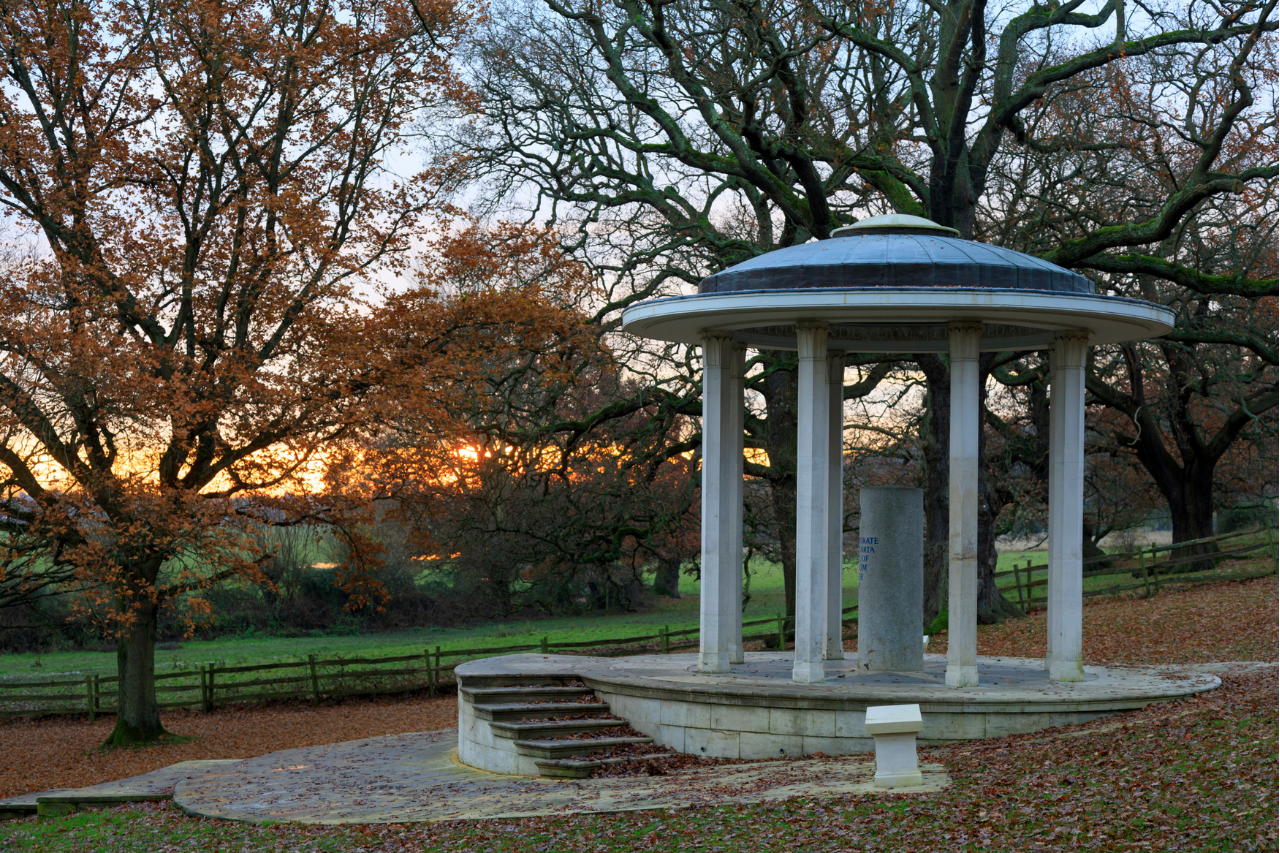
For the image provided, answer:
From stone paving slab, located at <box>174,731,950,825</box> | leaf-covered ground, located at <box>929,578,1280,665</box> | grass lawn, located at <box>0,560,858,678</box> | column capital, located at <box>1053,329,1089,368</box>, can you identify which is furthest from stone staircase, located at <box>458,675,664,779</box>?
grass lawn, located at <box>0,560,858,678</box>

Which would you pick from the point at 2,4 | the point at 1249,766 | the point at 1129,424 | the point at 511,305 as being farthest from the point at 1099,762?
the point at 1129,424

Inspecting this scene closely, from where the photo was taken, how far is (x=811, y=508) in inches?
495

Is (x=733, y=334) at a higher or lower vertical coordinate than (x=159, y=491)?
higher

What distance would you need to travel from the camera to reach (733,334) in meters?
14.5

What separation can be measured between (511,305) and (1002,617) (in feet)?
38.9

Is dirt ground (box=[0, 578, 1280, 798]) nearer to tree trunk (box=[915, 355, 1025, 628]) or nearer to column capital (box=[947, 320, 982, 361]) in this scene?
tree trunk (box=[915, 355, 1025, 628])

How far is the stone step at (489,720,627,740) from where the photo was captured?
12484 mm

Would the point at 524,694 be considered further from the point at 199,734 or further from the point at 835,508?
the point at 199,734

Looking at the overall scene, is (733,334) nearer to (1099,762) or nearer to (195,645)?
(1099,762)

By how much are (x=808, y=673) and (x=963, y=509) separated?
7.79 feet

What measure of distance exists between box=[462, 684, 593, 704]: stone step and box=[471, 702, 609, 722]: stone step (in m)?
0.30

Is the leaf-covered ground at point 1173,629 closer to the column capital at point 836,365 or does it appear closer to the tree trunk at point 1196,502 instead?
the tree trunk at point 1196,502

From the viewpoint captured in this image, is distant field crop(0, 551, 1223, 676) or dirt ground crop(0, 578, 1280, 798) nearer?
dirt ground crop(0, 578, 1280, 798)

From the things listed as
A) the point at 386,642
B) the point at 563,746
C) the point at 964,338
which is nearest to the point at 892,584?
the point at 964,338
